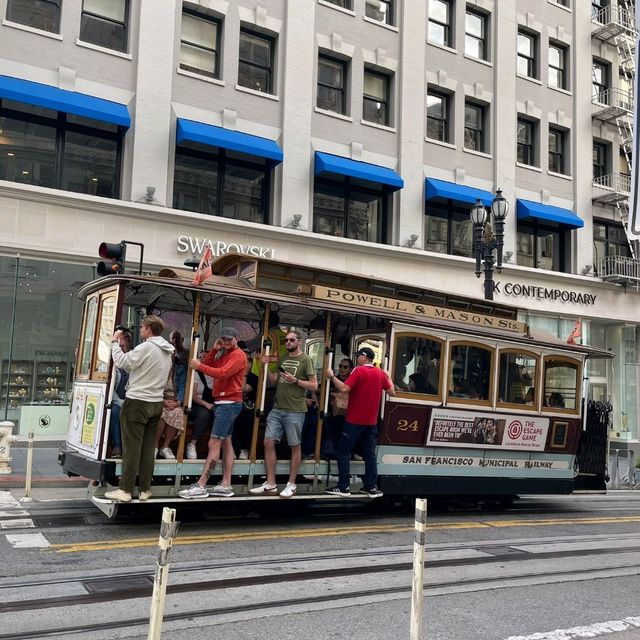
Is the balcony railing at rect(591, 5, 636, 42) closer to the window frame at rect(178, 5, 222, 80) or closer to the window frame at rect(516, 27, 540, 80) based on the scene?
the window frame at rect(516, 27, 540, 80)

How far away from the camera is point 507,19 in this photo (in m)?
24.3

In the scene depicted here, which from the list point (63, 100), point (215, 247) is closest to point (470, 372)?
point (215, 247)

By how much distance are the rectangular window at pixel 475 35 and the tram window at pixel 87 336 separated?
18.6 m

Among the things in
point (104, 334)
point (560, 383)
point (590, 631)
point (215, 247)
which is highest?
point (215, 247)

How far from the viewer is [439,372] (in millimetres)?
10109

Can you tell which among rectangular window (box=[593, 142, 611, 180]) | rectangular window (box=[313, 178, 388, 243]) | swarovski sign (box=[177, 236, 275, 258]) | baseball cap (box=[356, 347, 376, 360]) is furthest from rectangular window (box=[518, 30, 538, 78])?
baseball cap (box=[356, 347, 376, 360])

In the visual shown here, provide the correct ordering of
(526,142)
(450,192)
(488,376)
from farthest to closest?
(526,142) → (450,192) → (488,376)

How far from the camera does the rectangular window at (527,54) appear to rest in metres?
25.1

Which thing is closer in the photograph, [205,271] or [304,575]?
[304,575]

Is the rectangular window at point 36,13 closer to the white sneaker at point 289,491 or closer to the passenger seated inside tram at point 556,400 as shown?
the white sneaker at point 289,491

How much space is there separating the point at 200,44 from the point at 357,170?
17.4 feet

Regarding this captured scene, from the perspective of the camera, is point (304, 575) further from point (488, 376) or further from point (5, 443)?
point (5, 443)

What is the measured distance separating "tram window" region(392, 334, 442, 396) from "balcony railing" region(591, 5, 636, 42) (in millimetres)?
21627

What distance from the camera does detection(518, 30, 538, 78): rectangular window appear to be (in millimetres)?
25125
